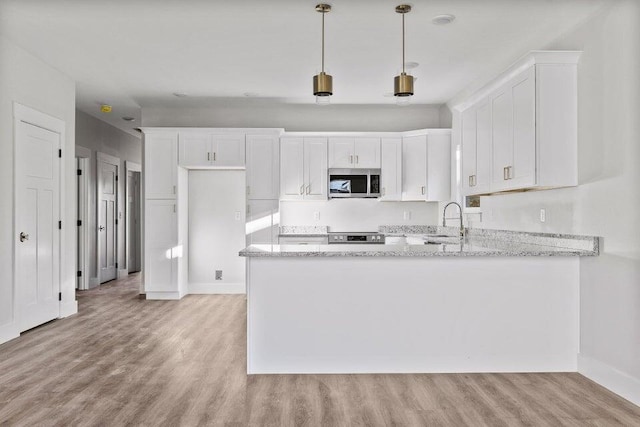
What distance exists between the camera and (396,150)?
21.1ft

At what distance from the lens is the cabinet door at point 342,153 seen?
6.41 m

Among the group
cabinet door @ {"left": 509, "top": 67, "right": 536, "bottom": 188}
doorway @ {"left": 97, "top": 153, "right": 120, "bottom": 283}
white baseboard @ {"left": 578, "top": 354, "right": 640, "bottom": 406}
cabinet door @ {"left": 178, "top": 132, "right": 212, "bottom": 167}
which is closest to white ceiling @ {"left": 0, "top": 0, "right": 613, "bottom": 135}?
cabinet door @ {"left": 509, "top": 67, "right": 536, "bottom": 188}

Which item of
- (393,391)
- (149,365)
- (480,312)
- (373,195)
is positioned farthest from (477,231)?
(149,365)

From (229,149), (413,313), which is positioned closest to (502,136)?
(413,313)

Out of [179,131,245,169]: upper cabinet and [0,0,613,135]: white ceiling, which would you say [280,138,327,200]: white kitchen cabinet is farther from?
[0,0,613,135]: white ceiling

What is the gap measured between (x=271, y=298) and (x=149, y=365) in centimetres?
108

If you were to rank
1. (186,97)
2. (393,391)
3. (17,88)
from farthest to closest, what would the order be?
(186,97)
(17,88)
(393,391)

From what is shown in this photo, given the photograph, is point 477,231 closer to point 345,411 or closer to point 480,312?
point 480,312

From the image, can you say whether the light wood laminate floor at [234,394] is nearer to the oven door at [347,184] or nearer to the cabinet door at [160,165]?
the cabinet door at [160,165]

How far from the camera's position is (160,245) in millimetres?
6348

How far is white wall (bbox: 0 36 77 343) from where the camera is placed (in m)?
4.21

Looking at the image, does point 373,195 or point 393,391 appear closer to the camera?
point 393,391

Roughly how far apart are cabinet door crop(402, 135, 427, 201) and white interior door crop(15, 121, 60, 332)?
4.12 metres

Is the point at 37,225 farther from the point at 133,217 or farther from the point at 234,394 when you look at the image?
the point at 133,217
